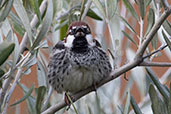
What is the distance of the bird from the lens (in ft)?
4.59

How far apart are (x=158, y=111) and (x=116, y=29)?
26.5 inches

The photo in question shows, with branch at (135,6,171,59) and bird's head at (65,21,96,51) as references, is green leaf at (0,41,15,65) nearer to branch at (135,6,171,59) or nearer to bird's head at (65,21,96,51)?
branch at (135,6,171,59)

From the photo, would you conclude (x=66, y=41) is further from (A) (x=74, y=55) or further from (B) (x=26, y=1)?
(B) (x=26, y=1)

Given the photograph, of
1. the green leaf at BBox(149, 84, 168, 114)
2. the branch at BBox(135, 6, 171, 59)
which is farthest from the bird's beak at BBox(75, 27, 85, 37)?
the green leaf at BBox(149, 84, 168, 114)

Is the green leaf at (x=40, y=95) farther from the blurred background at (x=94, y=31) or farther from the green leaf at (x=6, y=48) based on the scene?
the green leaf at (x=6, y=48)

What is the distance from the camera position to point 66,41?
1.49 metres

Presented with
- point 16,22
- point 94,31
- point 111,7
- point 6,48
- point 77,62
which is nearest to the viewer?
point 6,48

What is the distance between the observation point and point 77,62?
142 centimetres

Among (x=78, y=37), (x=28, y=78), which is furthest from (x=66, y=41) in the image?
(x=28, y=78)

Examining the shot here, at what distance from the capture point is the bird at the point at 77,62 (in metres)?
1.40

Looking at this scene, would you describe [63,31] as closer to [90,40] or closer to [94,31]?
[90,40]

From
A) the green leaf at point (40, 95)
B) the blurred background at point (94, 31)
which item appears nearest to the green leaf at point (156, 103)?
the blurred background at point (94, 31)

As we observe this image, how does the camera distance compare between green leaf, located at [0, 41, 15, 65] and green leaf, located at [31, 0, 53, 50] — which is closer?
green leaf, located at [0, 41, 15, 65]

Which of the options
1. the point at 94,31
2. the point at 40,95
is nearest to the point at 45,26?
the point at 40,95
